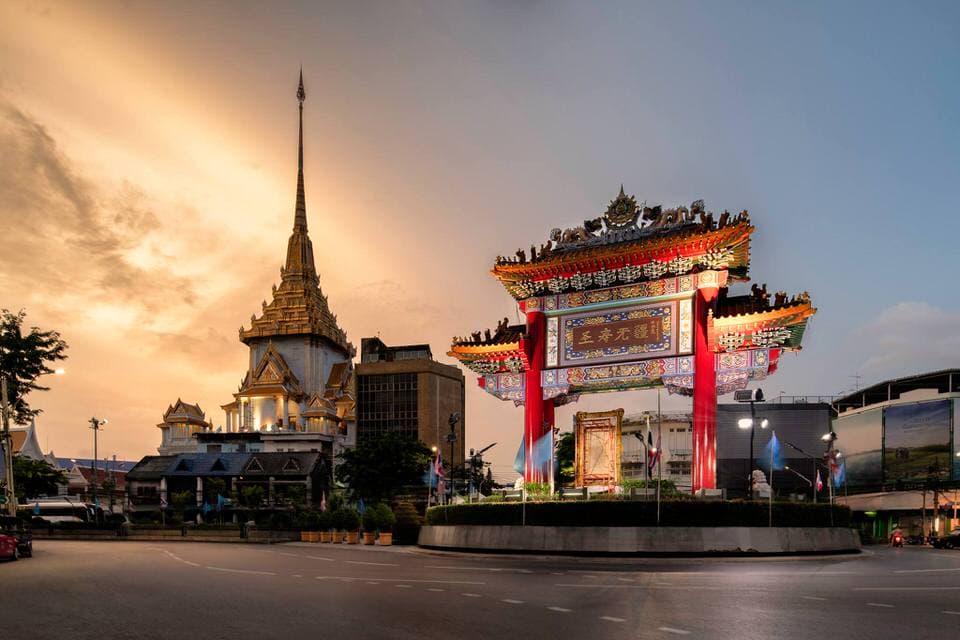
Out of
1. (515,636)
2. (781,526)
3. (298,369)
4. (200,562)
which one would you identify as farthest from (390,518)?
(298,369)

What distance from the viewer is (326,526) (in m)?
53.1

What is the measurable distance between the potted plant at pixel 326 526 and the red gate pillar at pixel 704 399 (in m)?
26.5

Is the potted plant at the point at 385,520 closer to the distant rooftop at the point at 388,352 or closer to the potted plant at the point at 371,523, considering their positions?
the potted plant at the point at 371,523

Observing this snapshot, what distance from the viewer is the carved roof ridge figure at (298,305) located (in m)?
110

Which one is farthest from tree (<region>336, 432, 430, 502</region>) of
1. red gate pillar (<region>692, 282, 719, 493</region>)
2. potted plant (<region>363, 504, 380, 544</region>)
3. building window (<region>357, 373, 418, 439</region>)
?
red gate pillar (<region>692, 282, 719, 493</region>)

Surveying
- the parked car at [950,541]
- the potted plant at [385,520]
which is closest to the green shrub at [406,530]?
the potted plant at [385,520]

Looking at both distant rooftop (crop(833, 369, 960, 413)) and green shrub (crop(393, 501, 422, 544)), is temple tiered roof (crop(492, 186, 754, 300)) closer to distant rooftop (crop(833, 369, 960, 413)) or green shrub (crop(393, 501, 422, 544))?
green shrub (crop(393, 501, 422, 544))

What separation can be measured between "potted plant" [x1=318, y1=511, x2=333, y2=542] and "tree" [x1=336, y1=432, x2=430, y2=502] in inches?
865

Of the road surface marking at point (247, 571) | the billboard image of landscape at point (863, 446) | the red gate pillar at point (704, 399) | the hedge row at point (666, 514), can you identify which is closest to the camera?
the road surface marking at point (247, 571)

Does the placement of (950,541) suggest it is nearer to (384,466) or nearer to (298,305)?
(384,466)

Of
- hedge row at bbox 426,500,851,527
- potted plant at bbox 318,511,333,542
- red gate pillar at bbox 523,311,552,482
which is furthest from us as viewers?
potted plant at bbox 318,511,333,542

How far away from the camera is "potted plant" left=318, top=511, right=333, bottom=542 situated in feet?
171

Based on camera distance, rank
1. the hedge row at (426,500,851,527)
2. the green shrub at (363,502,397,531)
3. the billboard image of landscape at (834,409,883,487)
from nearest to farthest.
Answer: the hedge row at (426,500,851,527) < the green shrub at (363,502,397,531) < the billboard image of landscape at (834,409,883,487)

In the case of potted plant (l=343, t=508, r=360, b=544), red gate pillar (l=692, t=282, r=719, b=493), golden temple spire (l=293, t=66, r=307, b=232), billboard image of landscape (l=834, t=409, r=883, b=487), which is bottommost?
potted plant (l=343, t=508, r=360, b=544)
